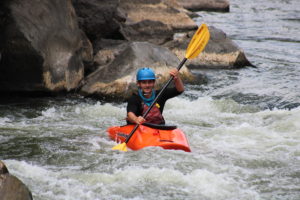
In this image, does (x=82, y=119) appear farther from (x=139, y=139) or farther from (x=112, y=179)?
(x=112, y=179)

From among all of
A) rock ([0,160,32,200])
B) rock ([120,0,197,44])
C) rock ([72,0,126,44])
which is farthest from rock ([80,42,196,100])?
rock ([0,160,32,200])

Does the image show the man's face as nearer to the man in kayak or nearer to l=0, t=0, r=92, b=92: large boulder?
the man in kayak

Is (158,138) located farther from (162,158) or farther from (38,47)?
(38,47)

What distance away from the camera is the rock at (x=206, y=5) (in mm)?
20578

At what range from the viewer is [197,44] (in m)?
6.93

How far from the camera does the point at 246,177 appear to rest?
5.06 metres

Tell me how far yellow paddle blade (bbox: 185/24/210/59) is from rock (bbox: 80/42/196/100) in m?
1.72

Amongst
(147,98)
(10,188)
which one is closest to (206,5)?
(147,98)

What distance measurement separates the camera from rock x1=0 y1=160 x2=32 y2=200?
354cm

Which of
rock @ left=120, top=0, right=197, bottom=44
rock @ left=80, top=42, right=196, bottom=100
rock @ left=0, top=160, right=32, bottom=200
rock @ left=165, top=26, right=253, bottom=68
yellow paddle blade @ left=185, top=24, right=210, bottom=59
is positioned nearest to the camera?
rock @ left=0, top=160, right=32, bottom=200

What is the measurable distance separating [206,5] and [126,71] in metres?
Answer: 13.2

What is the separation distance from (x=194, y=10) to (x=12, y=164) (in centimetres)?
1688

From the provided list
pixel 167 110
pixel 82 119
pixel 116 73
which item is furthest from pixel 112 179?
pixel 116 73

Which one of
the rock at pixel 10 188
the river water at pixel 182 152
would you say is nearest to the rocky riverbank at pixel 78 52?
the river water at pixel 182 152
